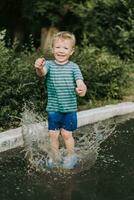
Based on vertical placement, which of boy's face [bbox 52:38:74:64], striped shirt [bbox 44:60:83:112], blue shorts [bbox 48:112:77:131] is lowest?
blue shorts [bbox 48:112:77:131]

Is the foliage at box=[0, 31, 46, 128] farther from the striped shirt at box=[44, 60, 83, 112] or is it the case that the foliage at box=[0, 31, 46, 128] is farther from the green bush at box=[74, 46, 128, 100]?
the striped shirt at box=[44, 60, 83, 112]

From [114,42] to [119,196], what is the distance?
1153cm

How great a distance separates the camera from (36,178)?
6.30 metres

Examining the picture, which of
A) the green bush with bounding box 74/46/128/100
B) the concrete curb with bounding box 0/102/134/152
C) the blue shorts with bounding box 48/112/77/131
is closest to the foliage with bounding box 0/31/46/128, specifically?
the concrete curb with bounding box 0/102/134/152

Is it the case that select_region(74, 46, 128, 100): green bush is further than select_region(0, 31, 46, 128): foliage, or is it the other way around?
select_region(74, 46, 128, 100): green bush

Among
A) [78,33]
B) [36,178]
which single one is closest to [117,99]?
[36,178]

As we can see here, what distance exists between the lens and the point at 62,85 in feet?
21.9

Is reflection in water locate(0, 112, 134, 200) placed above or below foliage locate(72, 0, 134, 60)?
below

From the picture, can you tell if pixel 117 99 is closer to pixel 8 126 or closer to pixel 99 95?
pixel 99 95

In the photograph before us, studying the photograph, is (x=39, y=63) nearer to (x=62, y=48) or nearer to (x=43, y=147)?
(x=62, y=48)

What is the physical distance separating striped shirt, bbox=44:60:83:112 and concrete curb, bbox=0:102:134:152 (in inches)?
44.8

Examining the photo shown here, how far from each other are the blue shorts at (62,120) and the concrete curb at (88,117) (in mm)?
1013

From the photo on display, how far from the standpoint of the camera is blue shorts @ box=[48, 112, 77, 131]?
6727 mm

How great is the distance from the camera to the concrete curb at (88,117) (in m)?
7.62
